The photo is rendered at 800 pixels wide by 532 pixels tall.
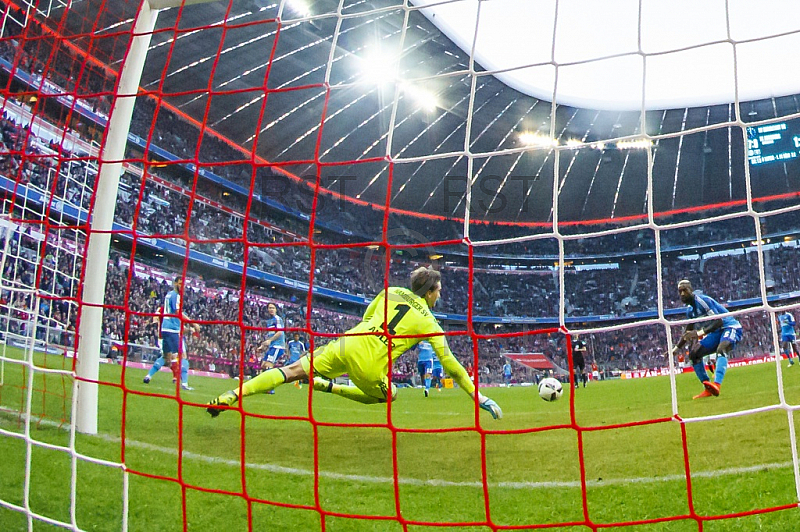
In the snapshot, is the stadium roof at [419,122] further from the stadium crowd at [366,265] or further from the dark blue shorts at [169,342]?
the dark blue shorts at [169,342]

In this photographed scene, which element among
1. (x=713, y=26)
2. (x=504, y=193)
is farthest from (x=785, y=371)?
(x=504, y=193)

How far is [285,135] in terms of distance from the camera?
52.6 ft

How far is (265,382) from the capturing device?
302cm

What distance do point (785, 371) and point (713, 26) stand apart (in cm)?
629

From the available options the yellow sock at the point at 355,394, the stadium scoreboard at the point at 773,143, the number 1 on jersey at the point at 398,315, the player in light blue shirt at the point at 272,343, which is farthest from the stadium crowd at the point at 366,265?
Answer: the number 1 on jersey at the point at 398,315

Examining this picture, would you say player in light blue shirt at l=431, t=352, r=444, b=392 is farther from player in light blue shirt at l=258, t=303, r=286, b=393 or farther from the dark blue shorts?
the dark blue shorts

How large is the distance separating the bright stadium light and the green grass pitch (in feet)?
14.5

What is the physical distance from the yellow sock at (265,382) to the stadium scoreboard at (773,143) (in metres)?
16.2

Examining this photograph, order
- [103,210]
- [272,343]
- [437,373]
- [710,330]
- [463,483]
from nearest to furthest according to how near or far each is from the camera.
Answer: [103,210] → [463,483] → [710,330] → [272,343] → [437,373]

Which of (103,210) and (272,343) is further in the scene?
(272,343)

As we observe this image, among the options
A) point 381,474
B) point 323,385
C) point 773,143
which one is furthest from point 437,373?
point 773,143

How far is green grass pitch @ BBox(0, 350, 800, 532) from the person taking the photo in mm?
2170

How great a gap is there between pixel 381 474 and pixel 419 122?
14.7 meters

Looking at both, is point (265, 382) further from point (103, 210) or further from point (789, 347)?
point (789, 347)
